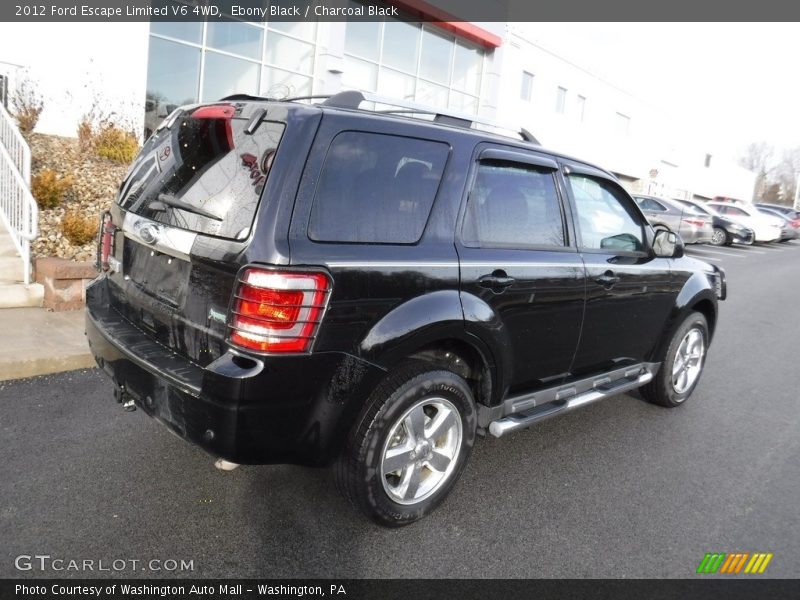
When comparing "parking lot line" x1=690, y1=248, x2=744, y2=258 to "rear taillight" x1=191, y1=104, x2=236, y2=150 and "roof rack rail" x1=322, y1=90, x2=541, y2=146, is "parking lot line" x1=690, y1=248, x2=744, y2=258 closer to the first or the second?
"roof rack rail" x1=322, y1=90, x2=541, y2=146

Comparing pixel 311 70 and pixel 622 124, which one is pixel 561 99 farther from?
pixel 311 70

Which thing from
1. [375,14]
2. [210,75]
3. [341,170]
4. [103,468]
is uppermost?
[375,14]

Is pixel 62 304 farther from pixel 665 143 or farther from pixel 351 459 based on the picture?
pixel 665 143

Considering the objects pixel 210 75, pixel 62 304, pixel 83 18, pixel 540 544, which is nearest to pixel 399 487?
pixel 540 544

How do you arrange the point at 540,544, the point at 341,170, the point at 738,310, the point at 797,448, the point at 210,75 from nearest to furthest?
1. the point at 341,170
2. the point at 540,544
3. the point at 797,448
4. the point at 738,310
5. the point at 210,75

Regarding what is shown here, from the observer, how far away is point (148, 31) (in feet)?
38.8

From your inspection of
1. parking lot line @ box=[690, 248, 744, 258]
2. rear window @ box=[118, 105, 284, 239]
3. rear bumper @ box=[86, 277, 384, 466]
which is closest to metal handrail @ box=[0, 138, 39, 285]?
rear window @ box=[118, 105, 284, 239]

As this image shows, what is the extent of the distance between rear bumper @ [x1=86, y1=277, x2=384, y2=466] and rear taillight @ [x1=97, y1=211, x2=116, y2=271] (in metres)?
0.89

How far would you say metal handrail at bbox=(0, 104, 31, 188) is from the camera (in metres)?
6.87

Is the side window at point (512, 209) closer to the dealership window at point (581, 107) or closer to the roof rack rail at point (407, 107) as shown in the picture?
the roof rack rail at point (407, 107)

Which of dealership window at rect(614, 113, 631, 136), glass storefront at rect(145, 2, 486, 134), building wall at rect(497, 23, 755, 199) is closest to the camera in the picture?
glass storefront at rect(145, 2, 486, 134)

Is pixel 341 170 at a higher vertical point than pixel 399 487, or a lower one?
higher

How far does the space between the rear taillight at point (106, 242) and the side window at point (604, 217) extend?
2.71m

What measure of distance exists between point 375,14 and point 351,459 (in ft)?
54.0
